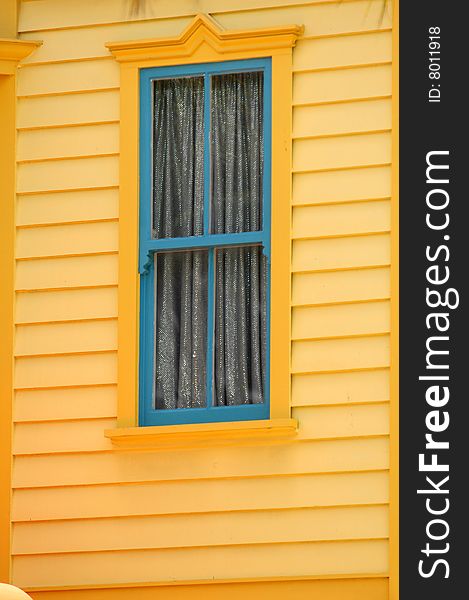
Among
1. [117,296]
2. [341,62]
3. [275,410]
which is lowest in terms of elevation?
[275,410]

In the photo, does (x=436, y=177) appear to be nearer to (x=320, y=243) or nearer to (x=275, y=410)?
(x=320, y=243)

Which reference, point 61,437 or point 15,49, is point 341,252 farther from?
point 15,49

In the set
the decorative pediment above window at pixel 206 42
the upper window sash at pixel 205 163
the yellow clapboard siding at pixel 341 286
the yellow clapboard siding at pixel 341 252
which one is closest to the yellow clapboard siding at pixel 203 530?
the yellow clapboard siding at pixel 341 286

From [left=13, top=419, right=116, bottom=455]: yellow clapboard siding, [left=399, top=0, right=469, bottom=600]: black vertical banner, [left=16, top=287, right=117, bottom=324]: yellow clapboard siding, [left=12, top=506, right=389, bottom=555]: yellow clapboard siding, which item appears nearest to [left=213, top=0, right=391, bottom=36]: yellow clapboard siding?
[left=399, top=0, right=469, bottom=600]: black vertical banner

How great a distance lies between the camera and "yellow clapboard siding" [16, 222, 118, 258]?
40.5 ft

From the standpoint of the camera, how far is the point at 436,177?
11617mm

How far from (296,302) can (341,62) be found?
1573mm

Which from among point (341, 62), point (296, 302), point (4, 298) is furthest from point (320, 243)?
point (4, 298)

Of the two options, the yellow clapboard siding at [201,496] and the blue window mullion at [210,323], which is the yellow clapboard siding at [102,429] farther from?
the blue window mullion at [210,323]

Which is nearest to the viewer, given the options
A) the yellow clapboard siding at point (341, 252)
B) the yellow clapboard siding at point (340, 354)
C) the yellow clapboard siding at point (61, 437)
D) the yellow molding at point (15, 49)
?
the yellow clapboard siding at point (340, 354)

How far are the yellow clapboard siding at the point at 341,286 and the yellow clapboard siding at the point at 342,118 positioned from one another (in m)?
0.92

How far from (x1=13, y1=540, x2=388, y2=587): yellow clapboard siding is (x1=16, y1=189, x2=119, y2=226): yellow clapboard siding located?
223 centimetres

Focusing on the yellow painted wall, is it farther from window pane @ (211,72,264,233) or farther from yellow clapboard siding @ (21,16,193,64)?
window pane @ (211,72,264,233)

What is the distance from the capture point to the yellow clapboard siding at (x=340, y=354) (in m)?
11.6
